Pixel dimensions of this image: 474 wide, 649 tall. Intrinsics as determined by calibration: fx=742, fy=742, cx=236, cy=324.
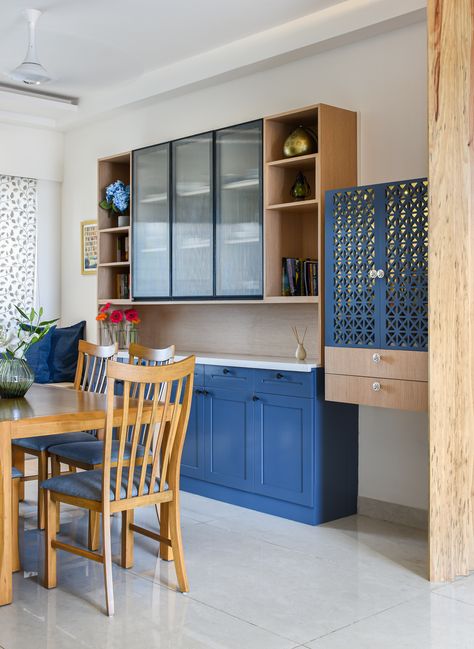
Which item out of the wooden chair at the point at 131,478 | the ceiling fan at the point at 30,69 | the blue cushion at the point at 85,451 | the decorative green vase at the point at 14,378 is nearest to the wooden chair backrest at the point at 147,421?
the wooden chair at the point at 131,478

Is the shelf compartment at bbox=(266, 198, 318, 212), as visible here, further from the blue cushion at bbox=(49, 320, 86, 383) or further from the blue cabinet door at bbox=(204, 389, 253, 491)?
the blue cushion at bbox=(49, 320, 86, 383)

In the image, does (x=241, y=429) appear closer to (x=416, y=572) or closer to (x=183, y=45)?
(x=416, y=572)

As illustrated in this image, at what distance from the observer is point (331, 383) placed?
13.6 feet

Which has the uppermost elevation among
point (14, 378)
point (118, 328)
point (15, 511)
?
point (118, 328)

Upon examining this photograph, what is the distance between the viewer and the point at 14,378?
3.67m

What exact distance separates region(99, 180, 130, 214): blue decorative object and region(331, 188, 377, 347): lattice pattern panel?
2075mm

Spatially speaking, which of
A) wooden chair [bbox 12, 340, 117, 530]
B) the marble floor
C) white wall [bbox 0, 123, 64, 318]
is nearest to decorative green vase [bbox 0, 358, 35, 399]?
wooden chair [bbox 12, 340, 117, 530]

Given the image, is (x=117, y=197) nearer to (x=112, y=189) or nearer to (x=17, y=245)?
(x=112, y=189)

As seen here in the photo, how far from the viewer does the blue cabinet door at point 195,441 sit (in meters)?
4.79

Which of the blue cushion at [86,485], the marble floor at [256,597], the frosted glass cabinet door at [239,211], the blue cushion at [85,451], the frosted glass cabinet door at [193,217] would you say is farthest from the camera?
the frosted glass cabinet door at [193,217]

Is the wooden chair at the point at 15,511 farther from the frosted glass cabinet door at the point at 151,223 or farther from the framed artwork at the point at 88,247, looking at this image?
the framed artwork at the point at 88,247

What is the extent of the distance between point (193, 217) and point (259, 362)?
1.25 m

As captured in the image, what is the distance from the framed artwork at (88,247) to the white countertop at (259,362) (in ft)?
6.04

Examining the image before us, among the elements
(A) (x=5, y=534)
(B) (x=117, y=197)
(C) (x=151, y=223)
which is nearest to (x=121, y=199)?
(B) (x=117, y=197)
